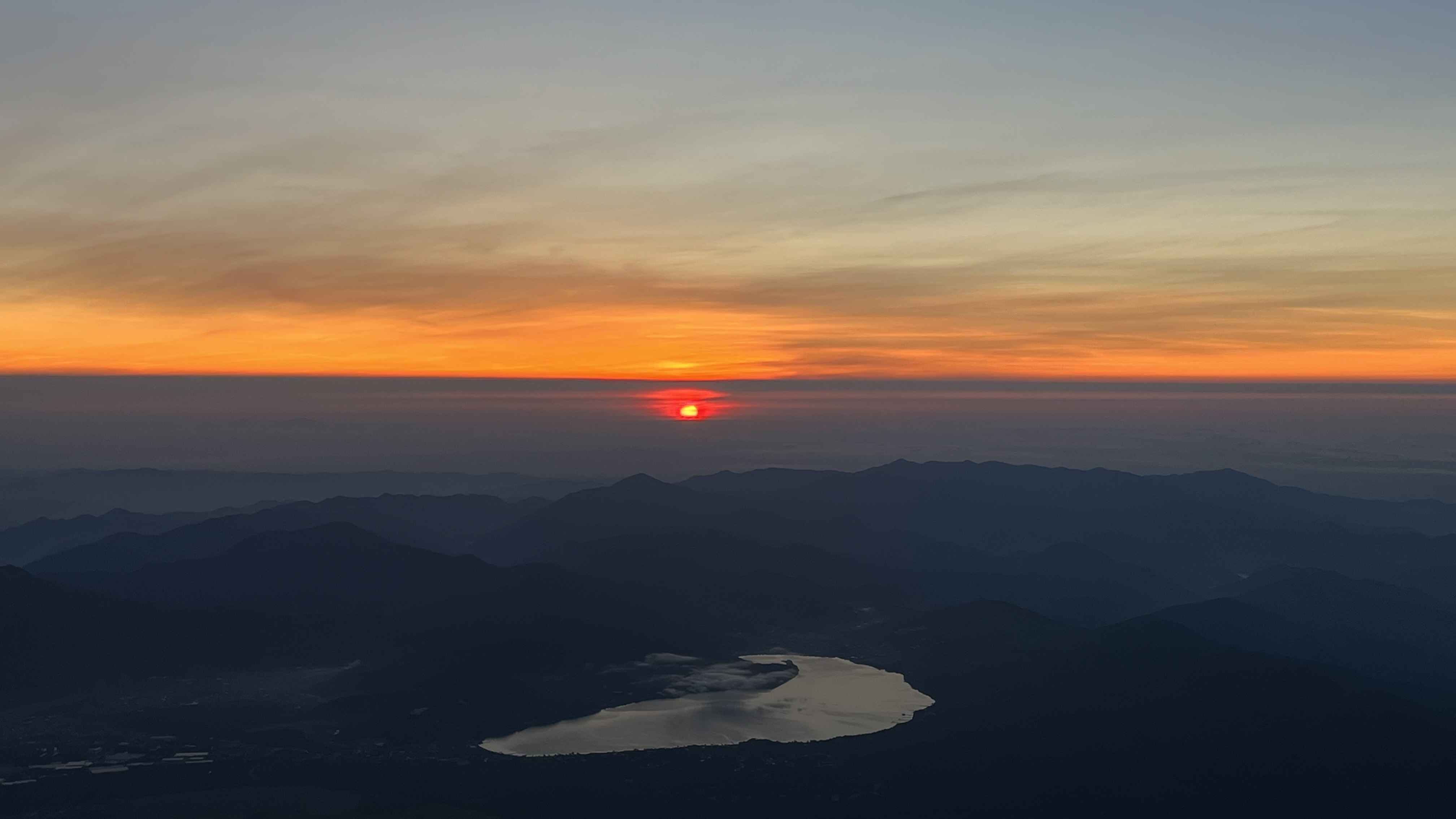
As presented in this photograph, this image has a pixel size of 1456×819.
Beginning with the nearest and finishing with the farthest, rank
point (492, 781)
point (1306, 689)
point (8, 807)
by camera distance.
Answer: point (8, 807), point (492, 781), point (1306, 689)

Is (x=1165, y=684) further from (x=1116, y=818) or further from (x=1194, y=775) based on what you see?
(x=1116, y=818)

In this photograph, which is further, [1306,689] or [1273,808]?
[1306,689]

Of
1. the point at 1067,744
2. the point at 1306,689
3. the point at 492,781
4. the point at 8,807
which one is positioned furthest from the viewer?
the point at 1306,689

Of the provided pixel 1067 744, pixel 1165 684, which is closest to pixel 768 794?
pixel 1067 744

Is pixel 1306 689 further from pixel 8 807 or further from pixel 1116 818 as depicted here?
pixel 8 807

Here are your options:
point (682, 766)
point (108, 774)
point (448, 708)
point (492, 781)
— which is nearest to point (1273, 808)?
point (682, 766)

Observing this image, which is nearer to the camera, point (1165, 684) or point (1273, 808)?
point (1273, 808)

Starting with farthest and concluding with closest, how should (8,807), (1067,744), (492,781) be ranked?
Result: (1067,744) < (492,781) < (8,807)

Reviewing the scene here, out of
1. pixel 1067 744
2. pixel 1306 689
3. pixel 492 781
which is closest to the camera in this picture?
pixel 492 781
